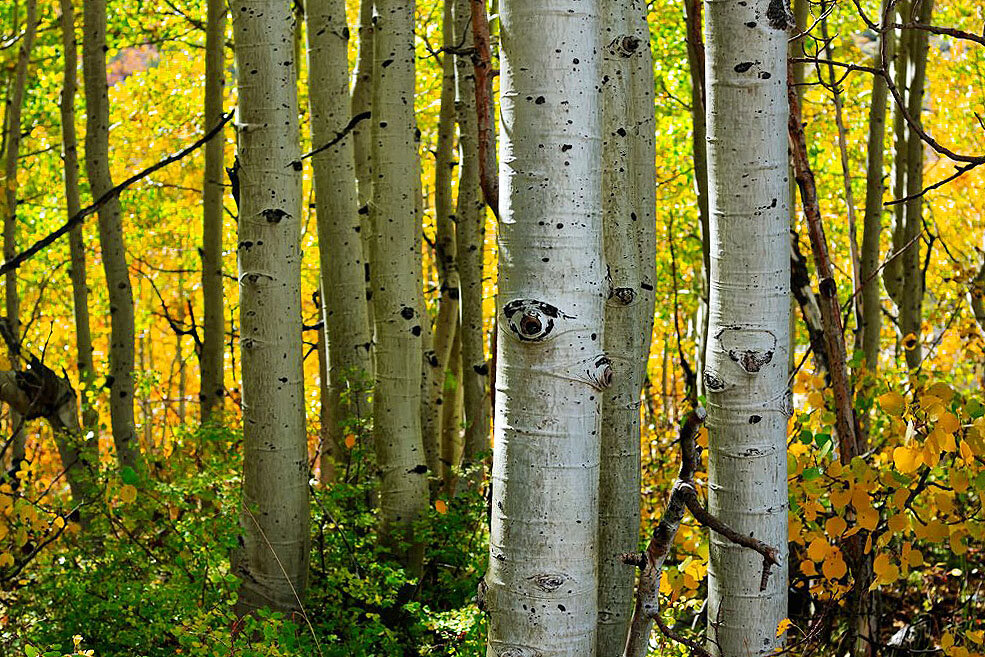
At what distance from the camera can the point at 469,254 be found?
526 centimetres

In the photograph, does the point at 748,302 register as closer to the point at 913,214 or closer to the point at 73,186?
the point at 913,214

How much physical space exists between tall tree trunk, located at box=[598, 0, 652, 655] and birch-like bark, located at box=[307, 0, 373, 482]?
2094 mm

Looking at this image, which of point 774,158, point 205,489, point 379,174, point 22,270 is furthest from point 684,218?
point 774,158

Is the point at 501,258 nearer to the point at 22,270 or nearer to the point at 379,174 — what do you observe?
the point at 379,174

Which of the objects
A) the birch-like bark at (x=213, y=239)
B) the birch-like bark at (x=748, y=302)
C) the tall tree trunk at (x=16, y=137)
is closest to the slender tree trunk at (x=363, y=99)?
the birch-like bark at (x=213, y=239)

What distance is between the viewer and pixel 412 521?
3.95 metres

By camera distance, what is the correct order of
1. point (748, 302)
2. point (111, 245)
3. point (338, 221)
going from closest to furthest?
1. point (748, 302)
2. point (338, 221)
3. point (111, 245)

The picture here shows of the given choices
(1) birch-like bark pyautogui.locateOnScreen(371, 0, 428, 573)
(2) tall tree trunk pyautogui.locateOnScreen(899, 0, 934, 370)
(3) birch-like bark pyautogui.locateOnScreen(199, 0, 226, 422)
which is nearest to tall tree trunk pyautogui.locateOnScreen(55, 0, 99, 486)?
(3) birch-like bark pyautogui.locateOnScreen(199, 0, 226, 422)

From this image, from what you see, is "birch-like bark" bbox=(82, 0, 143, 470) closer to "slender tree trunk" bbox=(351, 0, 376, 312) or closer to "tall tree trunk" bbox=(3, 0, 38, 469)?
"tall tree trunk" bbox=(3, 0, 38, 469)

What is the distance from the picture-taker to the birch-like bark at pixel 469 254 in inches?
205

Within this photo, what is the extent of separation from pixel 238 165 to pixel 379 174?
2.93ft

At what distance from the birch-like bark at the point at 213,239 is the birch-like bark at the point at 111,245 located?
1.31 feet

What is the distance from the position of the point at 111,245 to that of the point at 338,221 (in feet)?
4.85

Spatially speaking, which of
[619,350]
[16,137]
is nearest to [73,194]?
[16,137]
